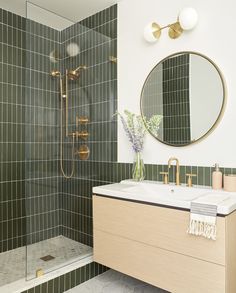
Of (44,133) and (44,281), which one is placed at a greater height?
(44,133)

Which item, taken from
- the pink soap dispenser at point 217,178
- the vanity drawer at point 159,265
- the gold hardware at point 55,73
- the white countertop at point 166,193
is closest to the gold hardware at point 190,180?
the white countertop at point 166,193

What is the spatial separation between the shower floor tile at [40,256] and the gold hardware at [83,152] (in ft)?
2.76

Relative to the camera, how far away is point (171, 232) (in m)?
1.67

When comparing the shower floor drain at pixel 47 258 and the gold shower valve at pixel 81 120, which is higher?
the gold shower valve at pixel 81 120

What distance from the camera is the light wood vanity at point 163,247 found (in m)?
1.48

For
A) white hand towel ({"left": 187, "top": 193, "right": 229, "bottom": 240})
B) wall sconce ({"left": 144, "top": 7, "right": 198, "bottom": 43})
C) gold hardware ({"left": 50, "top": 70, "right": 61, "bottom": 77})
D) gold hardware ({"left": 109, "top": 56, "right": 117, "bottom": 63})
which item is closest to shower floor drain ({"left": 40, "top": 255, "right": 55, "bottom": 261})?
white hand towel ({"left": 187, "top": 193, "right": 229, "bottom": 240})

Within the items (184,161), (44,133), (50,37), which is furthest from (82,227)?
(50,37)

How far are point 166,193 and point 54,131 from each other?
4.00ft

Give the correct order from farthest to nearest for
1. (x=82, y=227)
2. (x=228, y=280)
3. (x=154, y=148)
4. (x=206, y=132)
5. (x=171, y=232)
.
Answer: (x=82, y=227)
(x=154, y=148)
(x=206, y=132)
(x=171, y=232)
(x=228, y=280)

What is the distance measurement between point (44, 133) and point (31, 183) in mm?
474

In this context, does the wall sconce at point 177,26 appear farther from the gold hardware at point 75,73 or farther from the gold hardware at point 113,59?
the gold hardware at point 75,73

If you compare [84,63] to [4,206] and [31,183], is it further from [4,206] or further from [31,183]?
[4,206]

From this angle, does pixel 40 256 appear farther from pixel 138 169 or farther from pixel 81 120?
pixel 81 120

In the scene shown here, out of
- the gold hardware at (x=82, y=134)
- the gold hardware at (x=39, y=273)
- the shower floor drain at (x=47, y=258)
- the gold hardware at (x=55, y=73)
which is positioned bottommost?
the gold hardware at (x=39, y=273)
